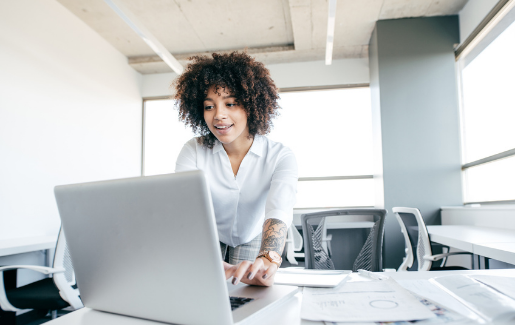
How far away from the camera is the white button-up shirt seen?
1354mm

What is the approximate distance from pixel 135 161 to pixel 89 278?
4813 millimetres

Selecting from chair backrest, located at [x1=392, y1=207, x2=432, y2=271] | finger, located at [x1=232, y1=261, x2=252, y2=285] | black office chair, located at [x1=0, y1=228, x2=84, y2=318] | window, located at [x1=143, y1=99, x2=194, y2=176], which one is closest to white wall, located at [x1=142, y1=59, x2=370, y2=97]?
window, located at [x1=143, y1=99, x2=194, y2=176]

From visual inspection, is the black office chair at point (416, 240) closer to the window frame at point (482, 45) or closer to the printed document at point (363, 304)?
the window frame at point (482, 45)

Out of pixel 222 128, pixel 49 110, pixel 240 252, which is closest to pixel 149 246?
pixel 222 128

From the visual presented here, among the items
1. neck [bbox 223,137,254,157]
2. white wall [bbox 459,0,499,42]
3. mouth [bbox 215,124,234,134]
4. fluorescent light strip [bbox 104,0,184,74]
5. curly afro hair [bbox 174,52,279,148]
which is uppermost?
white wall [bbox 459,0,499,42]

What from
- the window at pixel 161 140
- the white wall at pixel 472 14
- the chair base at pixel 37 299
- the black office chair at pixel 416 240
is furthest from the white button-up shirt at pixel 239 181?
the window at pixel 161 140

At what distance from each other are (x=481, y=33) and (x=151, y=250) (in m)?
4.20

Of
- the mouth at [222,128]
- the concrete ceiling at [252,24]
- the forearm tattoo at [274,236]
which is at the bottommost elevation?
the forearm tattoo at [274,236]

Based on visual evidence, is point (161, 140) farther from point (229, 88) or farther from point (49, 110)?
point (229, 88)

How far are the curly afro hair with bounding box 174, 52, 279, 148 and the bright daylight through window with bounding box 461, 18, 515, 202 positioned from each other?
7.76 ft

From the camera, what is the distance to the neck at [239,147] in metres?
1.43

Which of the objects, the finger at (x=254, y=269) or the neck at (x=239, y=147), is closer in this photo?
the finger at (x=254, y=269)

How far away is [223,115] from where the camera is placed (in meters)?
1.27

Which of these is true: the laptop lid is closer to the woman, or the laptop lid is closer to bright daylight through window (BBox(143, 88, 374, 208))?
the woman
